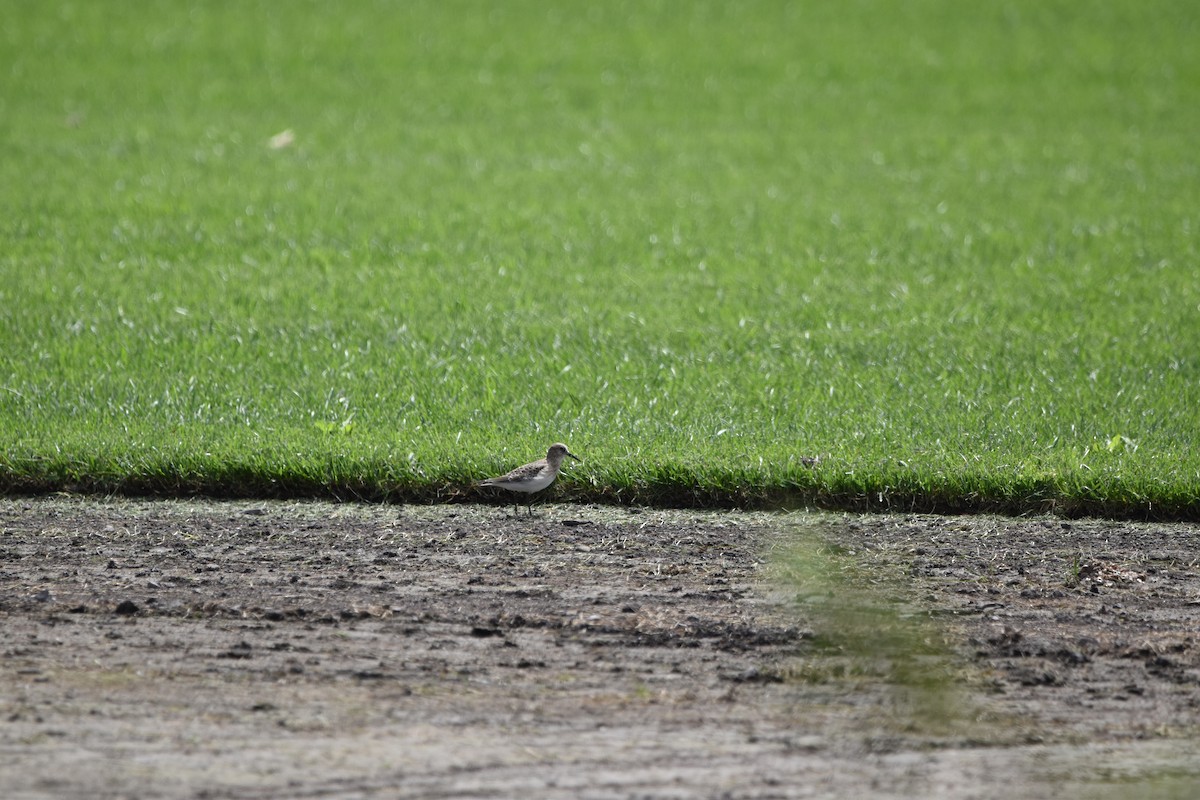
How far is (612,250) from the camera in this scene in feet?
45.7

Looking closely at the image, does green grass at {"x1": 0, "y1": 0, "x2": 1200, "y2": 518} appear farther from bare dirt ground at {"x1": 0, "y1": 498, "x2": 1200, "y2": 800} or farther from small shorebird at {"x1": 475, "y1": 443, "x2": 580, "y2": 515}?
bare dirt ground at {"x1": 0, "y1": 498, "x2": 1200, "y2": 800}

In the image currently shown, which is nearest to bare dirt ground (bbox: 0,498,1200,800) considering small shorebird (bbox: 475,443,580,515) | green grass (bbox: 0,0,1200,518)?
small shorebird (bbox: 475,443,580,515)

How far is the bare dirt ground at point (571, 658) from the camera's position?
167 inches

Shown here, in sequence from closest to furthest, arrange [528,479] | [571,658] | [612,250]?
1. [571,658]
2. [528,479]
3. [612,250]

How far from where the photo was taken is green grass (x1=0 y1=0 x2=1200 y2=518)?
7.95m

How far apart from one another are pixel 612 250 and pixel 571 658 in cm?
907

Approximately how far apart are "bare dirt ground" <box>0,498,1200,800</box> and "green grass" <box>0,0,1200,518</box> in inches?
33.5

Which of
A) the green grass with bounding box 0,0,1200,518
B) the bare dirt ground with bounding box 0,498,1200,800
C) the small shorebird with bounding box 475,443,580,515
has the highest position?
the green grass with bounding box 0,0,1200,518

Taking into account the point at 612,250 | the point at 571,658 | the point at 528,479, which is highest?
the point at 612,250

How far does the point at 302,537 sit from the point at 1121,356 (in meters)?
6.25

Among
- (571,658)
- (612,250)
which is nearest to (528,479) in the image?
(571,658)

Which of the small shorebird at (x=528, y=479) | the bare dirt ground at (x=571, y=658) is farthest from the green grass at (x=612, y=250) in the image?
the bare dirt ground at (x=571, y=658)

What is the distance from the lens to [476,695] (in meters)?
4.84

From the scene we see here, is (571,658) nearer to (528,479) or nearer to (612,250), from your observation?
(528,479)
